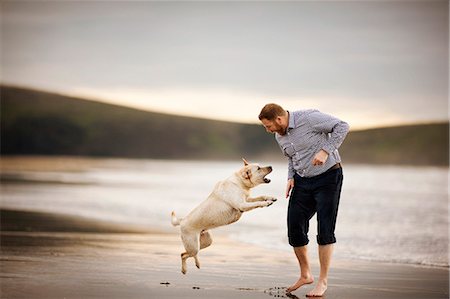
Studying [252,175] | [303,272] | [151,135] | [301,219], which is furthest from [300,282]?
[151,135]

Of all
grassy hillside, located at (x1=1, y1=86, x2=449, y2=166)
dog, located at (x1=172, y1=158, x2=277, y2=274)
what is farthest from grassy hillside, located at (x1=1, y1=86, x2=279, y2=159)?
dog, located at (x1=172, y1=158, x2=277, y2=274)

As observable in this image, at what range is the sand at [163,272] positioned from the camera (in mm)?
7977

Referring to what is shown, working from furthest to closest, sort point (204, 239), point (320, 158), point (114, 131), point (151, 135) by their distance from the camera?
point (151, 135) → point (114, 131) → point (204, 239) → point (320, 158)

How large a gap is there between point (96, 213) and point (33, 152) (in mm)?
72313

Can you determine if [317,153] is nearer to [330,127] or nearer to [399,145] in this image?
[330,127]

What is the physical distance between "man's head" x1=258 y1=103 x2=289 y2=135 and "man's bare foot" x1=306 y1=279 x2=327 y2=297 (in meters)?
1.57

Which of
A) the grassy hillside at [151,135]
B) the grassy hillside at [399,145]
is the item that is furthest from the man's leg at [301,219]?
the grassy hillside at [399,145]

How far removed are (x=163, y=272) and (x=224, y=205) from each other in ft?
4.04

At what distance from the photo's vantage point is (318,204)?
8.20 meters

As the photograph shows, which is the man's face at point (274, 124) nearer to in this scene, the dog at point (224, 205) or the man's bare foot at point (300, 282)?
the dog at point (224, 205)

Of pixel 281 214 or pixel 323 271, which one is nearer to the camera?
pixel 323 271

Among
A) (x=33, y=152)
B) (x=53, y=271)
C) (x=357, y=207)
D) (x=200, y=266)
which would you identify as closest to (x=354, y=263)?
(x=200, y=266)

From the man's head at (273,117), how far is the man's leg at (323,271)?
1284 millimetres

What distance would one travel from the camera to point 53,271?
8945 mm
